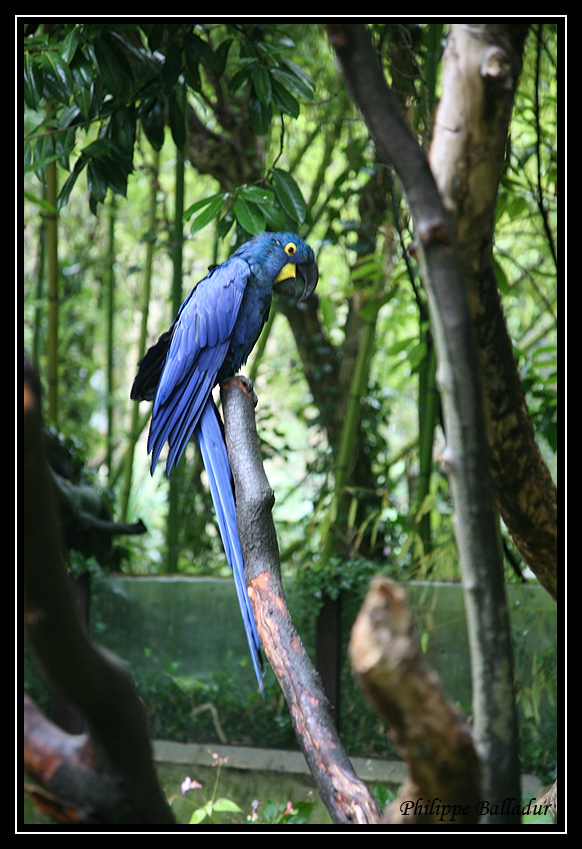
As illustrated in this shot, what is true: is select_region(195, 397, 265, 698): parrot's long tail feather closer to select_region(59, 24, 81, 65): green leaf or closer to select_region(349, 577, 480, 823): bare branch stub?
select_region(349, 577, 480, 823): bare branch stub

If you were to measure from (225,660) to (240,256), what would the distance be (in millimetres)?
1570

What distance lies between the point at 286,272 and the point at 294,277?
26 mm

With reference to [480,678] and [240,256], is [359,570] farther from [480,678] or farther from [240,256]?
[480,678]

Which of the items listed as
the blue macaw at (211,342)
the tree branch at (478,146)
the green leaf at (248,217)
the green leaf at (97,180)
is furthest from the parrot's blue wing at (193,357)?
the tree branch at (478,146)

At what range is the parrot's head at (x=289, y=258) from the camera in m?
1.52

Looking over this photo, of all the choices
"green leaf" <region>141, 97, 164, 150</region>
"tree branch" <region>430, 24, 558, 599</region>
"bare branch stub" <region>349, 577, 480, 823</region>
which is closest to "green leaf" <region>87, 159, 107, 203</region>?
"green leaf" <region>141, 97, 164, 150</region>

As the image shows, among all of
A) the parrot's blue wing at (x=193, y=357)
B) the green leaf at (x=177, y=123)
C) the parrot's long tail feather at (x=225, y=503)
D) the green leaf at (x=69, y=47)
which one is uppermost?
the green leaf at (x=177, y=123)

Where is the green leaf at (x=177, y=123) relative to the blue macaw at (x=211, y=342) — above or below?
above

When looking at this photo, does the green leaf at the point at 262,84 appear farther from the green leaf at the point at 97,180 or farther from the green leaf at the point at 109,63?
the green leaf at the point at 97,180

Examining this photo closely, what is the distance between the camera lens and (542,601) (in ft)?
6.95

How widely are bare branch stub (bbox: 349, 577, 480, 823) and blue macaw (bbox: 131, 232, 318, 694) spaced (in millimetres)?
814

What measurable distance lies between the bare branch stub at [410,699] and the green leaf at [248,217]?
116 cm

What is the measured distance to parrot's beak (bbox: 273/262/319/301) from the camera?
154 cm

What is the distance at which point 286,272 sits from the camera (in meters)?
1.53
